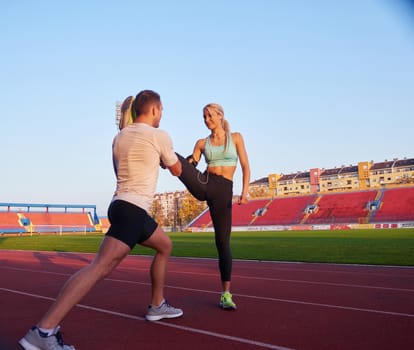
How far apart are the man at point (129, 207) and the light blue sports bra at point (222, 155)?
1.12 meters

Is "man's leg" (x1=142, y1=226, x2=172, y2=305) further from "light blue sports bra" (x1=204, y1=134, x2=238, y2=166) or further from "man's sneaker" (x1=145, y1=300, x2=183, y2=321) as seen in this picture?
"light blue sports bra" (x1=204, y1=134, x2=238, y2=166)

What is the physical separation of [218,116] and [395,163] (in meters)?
134

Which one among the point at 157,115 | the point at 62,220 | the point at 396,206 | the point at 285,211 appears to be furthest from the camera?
the point at 62,220

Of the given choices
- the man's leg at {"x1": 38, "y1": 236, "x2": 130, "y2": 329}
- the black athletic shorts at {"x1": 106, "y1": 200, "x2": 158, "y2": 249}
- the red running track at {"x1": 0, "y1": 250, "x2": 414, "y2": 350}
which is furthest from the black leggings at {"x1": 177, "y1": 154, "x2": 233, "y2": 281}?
the man's leg at {"x1": 38, "y1": 236, "x2": 130, "y2": 329}

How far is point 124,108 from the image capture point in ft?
13.6

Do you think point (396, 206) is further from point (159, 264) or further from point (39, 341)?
point (39, 341)

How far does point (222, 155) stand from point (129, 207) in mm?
1760

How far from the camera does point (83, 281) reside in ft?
10.3

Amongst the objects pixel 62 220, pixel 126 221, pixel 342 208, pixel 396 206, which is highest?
pixel 126 221

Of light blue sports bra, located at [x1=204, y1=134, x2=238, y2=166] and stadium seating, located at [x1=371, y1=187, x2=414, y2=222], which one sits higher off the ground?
light blue sports bra, located at [x1=204, y1=134, x2=238, y2=166]

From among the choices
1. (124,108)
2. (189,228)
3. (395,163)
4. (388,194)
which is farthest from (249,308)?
(395,163)

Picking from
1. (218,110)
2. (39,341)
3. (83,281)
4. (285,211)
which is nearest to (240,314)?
(83,281)

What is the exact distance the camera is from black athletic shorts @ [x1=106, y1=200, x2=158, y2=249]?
3385mm

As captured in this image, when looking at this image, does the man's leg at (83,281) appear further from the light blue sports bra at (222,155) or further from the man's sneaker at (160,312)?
the light blue sports bra at (222,155)
